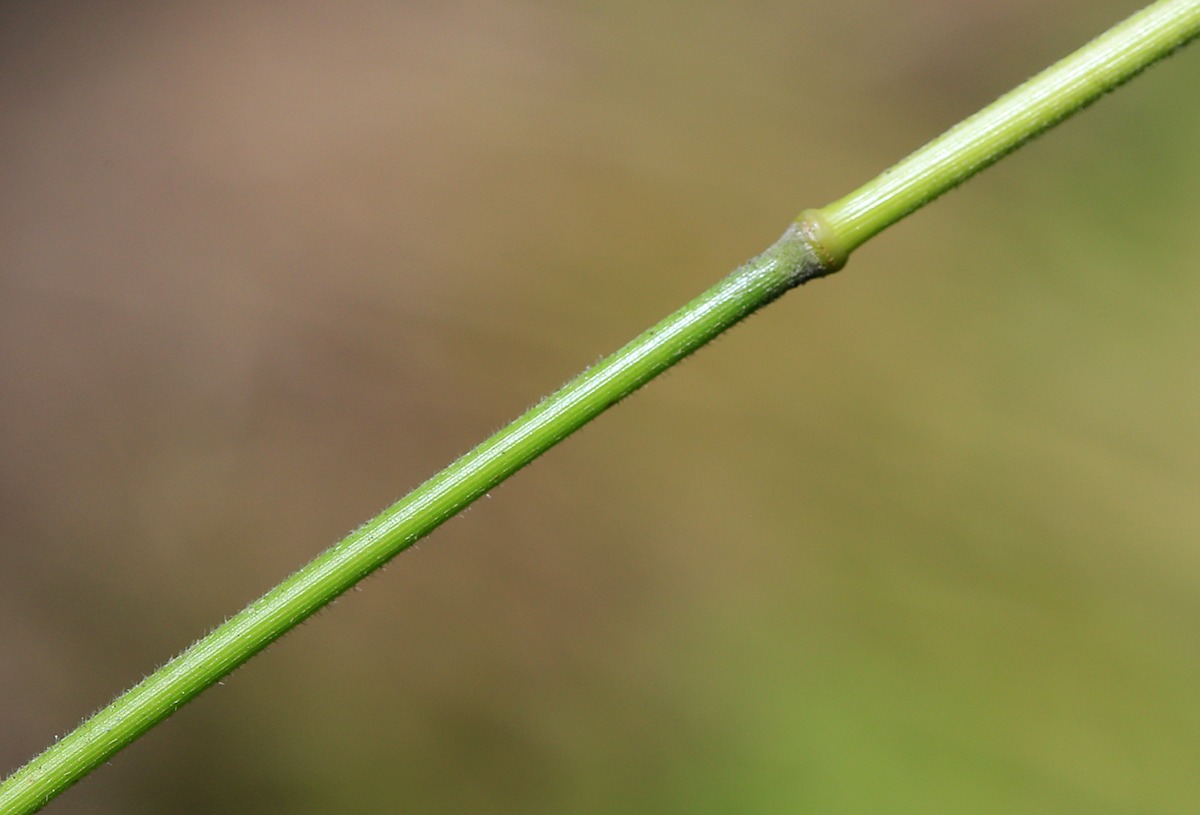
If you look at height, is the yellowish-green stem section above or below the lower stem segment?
below

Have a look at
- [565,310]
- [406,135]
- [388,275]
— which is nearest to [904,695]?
[565,310]

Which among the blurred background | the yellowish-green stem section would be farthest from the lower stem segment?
the blurred background

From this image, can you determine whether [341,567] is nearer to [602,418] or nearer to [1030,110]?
[1030,110]

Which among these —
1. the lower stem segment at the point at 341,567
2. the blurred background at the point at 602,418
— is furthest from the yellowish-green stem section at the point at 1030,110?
the blurred background at the point at 602,418

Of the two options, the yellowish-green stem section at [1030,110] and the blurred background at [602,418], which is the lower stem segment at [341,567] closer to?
the yellowish-green stem section at [1030,110]

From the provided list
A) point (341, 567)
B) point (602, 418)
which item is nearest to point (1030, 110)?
point (341, 567)

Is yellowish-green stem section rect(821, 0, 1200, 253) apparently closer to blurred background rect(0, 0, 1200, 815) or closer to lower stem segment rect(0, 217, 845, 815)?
lower stem segment rect(0, 217, 845, 815)

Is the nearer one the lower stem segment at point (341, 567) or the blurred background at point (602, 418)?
the lower stem segment at point (341, 567)

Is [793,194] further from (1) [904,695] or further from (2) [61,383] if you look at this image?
(2) [61,383]
